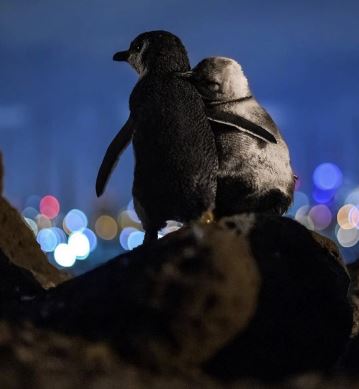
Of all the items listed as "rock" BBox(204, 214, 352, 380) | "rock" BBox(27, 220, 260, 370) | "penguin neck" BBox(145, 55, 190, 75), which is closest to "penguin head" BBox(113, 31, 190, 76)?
"penguin neck" BBox(145, 55, 190, 75)

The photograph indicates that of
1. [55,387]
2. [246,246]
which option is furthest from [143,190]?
[55,387]

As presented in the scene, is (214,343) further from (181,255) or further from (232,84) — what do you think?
(232,84)

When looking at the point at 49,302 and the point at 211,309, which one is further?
the point at 49,302

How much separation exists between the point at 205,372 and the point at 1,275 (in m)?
1.04

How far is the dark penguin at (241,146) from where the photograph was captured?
2895mm

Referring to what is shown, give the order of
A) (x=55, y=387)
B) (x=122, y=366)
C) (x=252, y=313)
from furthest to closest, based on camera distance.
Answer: (x=252, y=313) < (x=122, y=366) < (x=55, y=387)

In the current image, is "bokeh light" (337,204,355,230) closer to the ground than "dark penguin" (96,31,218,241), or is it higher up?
closer to the ground

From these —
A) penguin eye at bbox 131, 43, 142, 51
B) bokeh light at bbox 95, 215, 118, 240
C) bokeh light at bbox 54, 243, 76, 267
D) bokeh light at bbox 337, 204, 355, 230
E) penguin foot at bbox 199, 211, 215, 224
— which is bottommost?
bokeh light at bbox 95, 215, 118, 240

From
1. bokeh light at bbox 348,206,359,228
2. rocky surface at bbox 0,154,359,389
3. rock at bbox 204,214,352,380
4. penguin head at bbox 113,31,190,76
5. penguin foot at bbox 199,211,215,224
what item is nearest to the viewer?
rocky surface at bbox 0,154,359,389

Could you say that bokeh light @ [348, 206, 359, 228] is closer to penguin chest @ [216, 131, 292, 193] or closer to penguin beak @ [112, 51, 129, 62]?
penguin beak @ [112, 51, 129, 62]

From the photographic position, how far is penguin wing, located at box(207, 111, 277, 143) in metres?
2.90

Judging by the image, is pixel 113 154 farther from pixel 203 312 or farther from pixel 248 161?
pixel 203 312

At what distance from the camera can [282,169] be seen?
2.96 m

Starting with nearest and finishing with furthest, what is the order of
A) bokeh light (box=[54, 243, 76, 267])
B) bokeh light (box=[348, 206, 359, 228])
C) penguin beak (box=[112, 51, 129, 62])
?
penguin beak (box=[112, 51, 129, 62]), bokeh light (box=[54, 243, 76, 267]), bokeh light (box=[348, 206, 359, 228])
